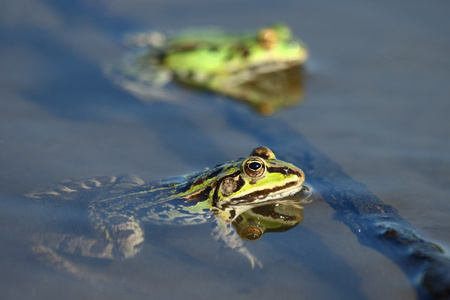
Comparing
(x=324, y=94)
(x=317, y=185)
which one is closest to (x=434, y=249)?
(x=317, y=185)

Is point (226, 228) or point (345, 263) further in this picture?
point (226, 228)

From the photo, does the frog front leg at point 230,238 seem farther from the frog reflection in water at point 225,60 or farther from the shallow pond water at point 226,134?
the frog reflection in water at point 225,60

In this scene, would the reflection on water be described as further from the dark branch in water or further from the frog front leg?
the dark branch in water

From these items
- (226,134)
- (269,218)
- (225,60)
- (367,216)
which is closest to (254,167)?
(269,218)

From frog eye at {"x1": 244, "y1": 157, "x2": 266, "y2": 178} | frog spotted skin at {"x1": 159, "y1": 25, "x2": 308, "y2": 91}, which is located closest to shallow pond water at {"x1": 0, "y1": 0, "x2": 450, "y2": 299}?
frog spotted skin at {"x1": 159, "y1": 25, "x2": 308, "y2": 91}

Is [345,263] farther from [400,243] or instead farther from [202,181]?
[202,181]

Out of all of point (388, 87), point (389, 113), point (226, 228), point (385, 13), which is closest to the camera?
point (226, 228)
